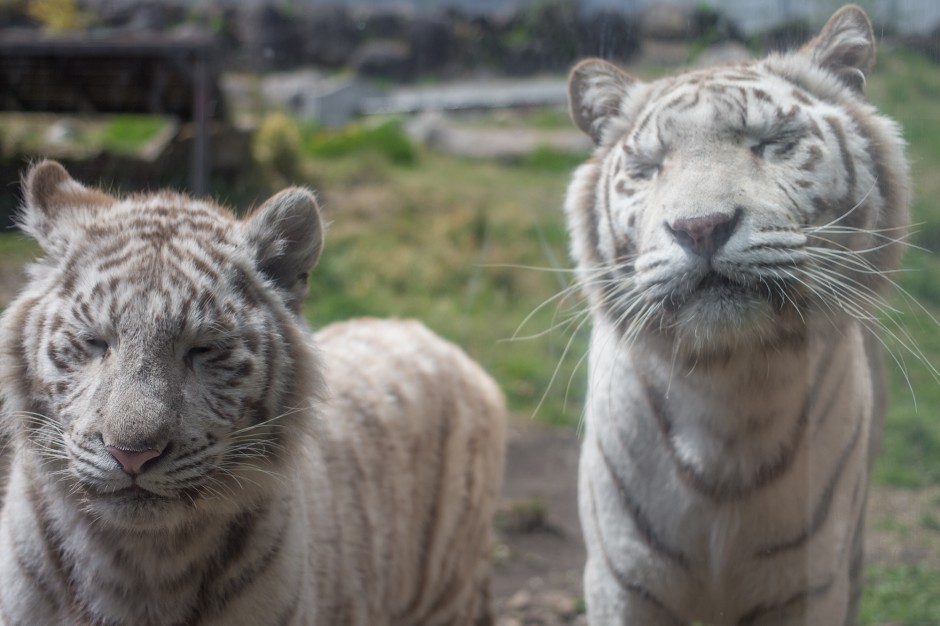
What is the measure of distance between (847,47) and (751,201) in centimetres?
53

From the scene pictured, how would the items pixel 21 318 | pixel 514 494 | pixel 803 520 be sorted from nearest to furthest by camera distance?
1. pixel 21 318
2. pixel 803 520
3. pixel 514 494

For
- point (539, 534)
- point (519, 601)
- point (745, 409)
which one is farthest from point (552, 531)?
point (745, 409)

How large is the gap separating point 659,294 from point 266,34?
2796mm

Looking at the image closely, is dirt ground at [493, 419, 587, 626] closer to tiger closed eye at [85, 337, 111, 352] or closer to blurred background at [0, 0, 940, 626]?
blurred background at [0, 0, 940, 626]

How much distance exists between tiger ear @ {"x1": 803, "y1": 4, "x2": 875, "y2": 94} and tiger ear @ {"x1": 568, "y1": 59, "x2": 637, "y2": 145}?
17.3 inches

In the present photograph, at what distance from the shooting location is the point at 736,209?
6.19ft

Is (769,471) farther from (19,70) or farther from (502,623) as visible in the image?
(19,70)

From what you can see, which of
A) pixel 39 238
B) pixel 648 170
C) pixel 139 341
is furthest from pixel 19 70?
pixel 648 170

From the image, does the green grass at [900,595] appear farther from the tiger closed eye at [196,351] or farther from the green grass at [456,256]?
the tiger closed eye at [196,351]

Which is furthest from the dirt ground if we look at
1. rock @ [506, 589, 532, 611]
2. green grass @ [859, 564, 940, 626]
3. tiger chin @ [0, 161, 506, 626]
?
tiger chin @ [0, 161, 506, 626]

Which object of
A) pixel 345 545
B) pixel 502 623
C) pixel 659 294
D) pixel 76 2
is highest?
pixel 76 2

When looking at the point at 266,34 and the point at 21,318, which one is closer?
the point at 21,318

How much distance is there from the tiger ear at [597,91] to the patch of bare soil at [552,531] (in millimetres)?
1284

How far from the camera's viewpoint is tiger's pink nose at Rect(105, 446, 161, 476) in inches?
67.6
